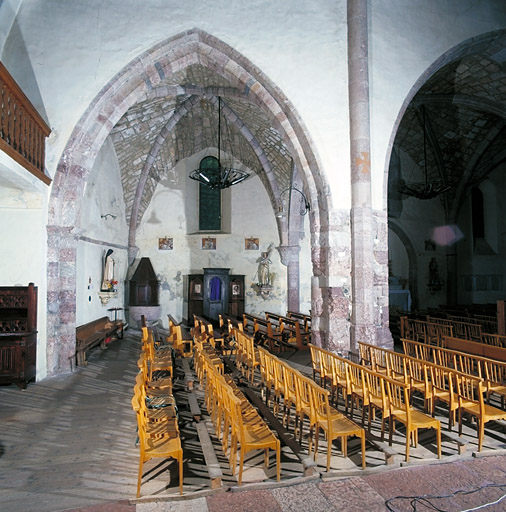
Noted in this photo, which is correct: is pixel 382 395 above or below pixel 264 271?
below

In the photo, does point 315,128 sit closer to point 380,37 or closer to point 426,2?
point 380,37

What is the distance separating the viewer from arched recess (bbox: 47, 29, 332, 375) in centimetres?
786

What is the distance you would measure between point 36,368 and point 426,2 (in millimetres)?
10850

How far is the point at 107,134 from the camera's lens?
854 centimetres

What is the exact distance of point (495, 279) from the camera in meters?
17.9

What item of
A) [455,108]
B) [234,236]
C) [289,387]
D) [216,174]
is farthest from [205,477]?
[455,108]

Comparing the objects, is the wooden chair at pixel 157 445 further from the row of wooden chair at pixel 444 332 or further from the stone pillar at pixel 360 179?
the row of wooden chair at pixel 444 332

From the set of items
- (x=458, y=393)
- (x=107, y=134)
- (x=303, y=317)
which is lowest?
(x=458, y=393)

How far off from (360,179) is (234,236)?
28.6 ft

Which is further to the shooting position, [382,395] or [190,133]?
[190,133]

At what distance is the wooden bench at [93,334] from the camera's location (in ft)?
28.0

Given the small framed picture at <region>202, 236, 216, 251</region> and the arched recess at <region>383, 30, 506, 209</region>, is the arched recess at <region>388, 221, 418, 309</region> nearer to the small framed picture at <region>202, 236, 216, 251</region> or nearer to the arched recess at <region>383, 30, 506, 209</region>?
the small framed picture at <region>202, 236, 216, 251</region>

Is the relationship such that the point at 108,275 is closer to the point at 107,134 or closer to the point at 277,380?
the point at 107,134

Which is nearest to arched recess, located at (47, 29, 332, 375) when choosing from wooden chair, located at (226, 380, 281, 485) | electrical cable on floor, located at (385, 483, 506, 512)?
wooden chair, located at (226, 380, 281, 485)
